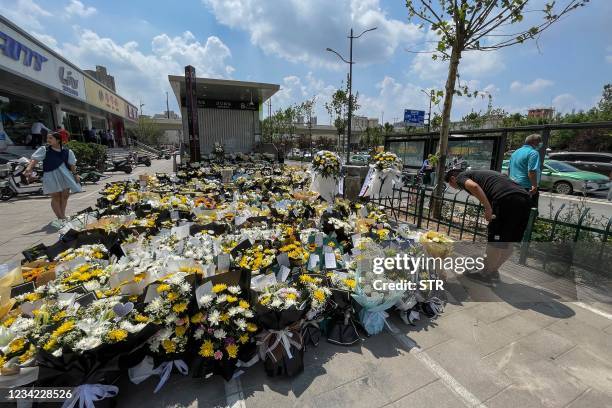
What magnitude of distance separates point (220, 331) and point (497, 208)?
10.6ft

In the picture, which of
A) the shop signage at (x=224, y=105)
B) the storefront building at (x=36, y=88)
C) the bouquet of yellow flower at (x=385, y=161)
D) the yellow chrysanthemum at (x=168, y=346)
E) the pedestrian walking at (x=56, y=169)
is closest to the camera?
the yellow chrysanthemum at (x=168, y=346)

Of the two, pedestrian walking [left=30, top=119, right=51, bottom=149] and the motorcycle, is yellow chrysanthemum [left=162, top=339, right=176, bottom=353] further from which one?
pedestrian walking [left=30, top=119, right=51, bottom=149]

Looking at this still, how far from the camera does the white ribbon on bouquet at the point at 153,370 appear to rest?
182 centimetres

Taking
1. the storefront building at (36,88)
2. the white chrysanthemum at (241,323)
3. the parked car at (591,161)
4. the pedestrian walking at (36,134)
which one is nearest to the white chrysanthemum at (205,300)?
the white chrysanthemum at (241,323)

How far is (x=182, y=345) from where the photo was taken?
180 cm

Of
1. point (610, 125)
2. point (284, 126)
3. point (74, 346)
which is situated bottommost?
point (74, 346)

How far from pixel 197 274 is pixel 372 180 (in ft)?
15.2

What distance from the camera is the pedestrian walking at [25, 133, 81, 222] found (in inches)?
193

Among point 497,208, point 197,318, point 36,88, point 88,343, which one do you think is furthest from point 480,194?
point 36,88

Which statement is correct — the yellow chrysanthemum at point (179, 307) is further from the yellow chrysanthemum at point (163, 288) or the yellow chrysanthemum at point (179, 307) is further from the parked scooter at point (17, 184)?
the parked scooter at point (17, 184)

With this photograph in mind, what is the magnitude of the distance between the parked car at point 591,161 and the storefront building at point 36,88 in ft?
81.5

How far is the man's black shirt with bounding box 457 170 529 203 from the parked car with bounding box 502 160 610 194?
10983 millimetres

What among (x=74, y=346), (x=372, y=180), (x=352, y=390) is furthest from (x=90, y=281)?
(x=372, y=180)

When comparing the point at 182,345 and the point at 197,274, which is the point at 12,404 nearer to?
the point at 182,345
